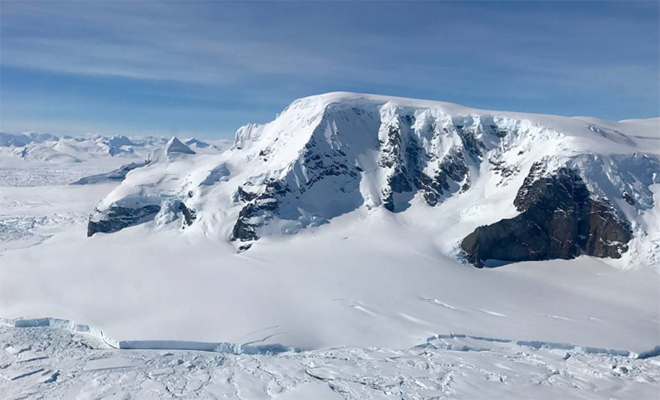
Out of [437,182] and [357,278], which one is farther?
[437,182]

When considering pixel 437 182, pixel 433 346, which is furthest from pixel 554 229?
pixel 433 346

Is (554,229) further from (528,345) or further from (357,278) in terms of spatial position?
(357,278)

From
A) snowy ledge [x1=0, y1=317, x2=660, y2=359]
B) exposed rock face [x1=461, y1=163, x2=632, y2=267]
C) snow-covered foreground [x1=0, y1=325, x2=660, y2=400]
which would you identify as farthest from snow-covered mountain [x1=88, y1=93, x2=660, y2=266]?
snow-covered foreground [x1=0, y1=325, x2=660, y2=400]

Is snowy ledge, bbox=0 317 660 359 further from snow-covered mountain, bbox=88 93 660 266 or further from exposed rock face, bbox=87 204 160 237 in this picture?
exposed rock face, bbox=87 204 160 237

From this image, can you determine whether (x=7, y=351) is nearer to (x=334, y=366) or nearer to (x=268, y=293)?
(x=268, y=293)

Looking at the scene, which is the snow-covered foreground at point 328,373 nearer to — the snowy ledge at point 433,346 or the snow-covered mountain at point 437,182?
the snowy ledge at point 433,346

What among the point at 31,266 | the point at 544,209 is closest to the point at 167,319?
the point at 31,266

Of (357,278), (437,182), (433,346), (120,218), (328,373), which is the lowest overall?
(328,373)
